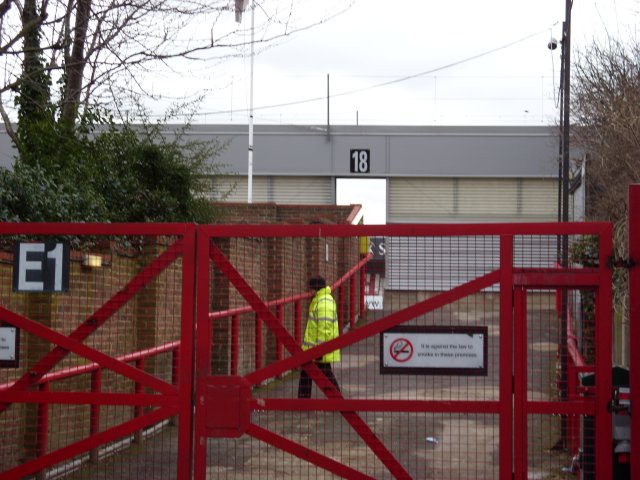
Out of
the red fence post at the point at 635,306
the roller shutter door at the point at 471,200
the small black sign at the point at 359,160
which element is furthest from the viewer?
the roller shutter door at the point at 471,200

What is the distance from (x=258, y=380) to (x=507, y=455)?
1.61 meters

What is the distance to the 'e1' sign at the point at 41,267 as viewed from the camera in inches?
259

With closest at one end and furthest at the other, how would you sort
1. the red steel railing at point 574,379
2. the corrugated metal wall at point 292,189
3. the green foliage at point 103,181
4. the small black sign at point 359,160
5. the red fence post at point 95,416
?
1. the red steel railing at point 574,379
2. the red fence post at point 95,416
3. the green foliage at point 103,181
4. the small black sign at point 359,160
5. the corrugated metal wall at point 292,189

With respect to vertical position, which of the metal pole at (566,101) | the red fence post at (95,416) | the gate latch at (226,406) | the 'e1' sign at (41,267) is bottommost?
the red fence post at (95,416)

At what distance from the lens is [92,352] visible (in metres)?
6.45

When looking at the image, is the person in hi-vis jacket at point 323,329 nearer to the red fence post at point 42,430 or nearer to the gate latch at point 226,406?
the gate latch at point 226,406

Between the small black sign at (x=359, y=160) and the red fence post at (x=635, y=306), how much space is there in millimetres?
31647

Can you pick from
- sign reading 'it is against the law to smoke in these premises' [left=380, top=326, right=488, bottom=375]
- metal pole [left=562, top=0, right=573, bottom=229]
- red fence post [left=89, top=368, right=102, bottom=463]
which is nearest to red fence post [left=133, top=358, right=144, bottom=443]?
red fence post [left=89, top=368, right=102, bottom=463]

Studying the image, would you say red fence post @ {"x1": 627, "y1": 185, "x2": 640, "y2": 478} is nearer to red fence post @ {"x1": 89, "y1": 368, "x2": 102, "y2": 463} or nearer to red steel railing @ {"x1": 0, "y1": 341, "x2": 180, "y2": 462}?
red steel railing @ {"x1": 0, "y1": 341, "x2": 180, "y2": 462}

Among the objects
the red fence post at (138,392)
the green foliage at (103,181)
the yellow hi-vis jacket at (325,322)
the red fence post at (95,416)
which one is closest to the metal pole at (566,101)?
the green foliage at (103,181)

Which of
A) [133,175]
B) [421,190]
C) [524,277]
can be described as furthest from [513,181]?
[524,277]

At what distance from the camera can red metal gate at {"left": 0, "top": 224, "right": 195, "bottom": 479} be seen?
6469 mm

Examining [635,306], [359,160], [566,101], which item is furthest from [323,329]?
[359,160]

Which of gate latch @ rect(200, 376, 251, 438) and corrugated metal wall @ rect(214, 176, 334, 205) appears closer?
gate latch @ rect(200, 376, 251, 438)
